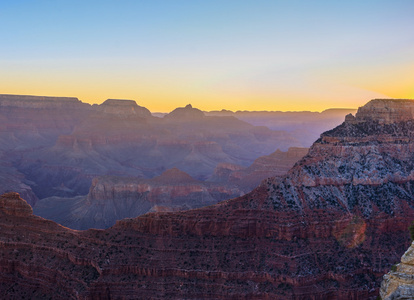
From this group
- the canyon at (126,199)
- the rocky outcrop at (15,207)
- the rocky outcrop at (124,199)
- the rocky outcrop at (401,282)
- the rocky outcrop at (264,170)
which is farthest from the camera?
the rocky outcrop at (264,170)

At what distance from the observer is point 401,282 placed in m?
25.3

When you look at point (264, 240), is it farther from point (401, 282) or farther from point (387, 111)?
point (387, 111)

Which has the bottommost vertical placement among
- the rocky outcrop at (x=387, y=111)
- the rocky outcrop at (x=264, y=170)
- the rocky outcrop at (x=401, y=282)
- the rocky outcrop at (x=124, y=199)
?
the rocky outcrop at (x=124, y=199)

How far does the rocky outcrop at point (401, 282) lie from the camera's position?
24297 millimetres

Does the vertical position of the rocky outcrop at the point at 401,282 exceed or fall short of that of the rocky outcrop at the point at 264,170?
it exceeds it

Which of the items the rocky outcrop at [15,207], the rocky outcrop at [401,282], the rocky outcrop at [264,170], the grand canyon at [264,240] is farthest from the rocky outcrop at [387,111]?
the rocky outcrop at [264,170]

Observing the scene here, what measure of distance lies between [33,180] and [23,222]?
12278 cm

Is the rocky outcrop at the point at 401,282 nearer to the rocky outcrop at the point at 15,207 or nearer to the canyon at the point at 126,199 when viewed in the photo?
the rocky outcrop at the point at 15,207

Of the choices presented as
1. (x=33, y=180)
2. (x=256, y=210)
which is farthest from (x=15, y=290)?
(x=33, y=180)

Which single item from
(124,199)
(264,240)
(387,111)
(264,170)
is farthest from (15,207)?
(264,170)

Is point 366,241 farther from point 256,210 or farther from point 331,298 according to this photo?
point 256,210

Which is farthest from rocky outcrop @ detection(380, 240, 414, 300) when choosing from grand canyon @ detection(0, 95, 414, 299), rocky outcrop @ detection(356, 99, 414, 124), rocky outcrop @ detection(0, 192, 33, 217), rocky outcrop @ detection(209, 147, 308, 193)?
rocky outcrop @ detection(209, 147, 308, 193)

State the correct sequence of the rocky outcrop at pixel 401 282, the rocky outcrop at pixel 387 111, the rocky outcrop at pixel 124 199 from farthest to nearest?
the rocky outcrop at pixel 124 199
the rocky outcrop at pixel 387 111
the rocky outcrop at pixel 401 282

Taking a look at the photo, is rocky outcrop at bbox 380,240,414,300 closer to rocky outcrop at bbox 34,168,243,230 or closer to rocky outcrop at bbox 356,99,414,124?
rocky outcrop at bbox 356,99,414,124
